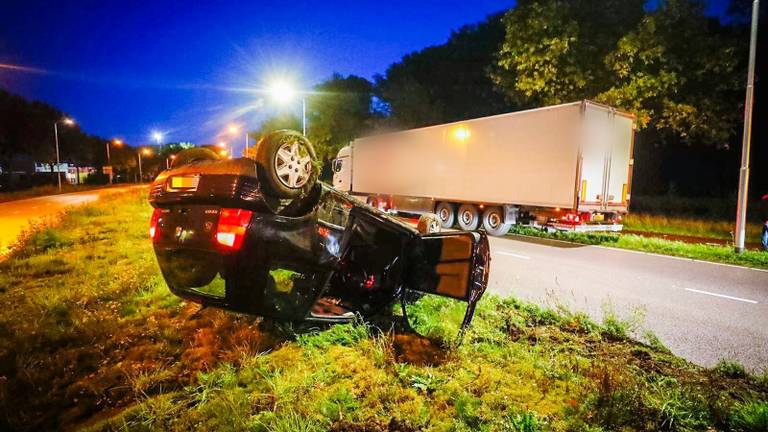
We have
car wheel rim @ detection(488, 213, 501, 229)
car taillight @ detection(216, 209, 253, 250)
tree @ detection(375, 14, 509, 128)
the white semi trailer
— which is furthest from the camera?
tree @ detection(375, 14, 509, 128)

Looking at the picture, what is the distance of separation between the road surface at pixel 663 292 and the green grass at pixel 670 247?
657 mm

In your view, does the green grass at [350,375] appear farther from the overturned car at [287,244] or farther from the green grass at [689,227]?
the green grass at [689,227]

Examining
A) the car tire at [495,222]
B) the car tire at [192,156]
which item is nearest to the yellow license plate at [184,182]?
the car tire at [192,156]

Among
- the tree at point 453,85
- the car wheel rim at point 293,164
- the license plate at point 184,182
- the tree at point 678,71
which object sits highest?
the tree at point 453,85

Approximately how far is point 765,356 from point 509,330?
2.42 metres

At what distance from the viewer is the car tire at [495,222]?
12797 millimetres

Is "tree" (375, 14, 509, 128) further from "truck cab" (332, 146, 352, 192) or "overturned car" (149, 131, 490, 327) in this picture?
"overturned car" (149, 131, 490, 327)

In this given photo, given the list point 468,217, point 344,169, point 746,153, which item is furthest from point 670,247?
point 344,169

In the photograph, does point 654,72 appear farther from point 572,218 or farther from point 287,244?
point 287,244

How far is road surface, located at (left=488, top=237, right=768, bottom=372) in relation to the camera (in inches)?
174

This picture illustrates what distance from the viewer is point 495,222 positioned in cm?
1302

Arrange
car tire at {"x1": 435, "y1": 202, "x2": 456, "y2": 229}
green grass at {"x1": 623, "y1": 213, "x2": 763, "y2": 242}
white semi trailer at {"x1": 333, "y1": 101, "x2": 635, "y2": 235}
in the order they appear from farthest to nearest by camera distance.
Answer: car tire at {"x1": 435, "y1": 202, "x2": 456, "y2": 229} → green grass at {"x1": 623, "y1": 213, "x2": 763, "y2": 242} → white semi trailer at {"x1": 333, "y1": 101, "x2": 635, "y2": 235}

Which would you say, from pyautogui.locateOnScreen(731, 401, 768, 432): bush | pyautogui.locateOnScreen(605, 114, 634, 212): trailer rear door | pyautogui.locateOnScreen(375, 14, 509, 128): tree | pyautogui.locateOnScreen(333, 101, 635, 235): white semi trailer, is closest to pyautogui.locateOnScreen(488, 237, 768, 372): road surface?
pyautogui.locateOnScreen(731, 401, 768, 432): bush

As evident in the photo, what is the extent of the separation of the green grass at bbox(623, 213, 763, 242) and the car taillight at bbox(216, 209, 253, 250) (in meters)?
15.0
